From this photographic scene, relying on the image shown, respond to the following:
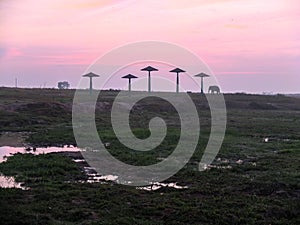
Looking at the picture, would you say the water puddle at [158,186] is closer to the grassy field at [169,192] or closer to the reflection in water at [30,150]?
the grassy field at [169,192]

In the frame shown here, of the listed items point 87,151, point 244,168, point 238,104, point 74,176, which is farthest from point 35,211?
point 238,104

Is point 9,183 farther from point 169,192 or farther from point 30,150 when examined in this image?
point 30,150

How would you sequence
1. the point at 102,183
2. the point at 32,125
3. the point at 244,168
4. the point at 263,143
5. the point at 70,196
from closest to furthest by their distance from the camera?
the point at 70,196 < the point at 102,183 < the point at 244,168 < the point at 263,143 < the point at 32,125

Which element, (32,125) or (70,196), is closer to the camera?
(70,196)

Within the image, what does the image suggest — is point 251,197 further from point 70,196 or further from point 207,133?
point 207,133

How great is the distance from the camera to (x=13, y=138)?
24125mm

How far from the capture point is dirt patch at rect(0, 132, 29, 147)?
858 inches

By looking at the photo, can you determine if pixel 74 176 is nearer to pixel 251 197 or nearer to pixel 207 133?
pixel 251 197

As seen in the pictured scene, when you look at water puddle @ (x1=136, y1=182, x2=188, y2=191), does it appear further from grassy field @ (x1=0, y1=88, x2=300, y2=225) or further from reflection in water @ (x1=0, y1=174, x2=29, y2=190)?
reflection in water @ (x1=0, y1=174, x2=29, y2=190)

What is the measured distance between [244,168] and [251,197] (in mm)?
4346

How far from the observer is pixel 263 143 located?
23938mm

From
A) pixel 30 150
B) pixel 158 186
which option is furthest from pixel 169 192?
pixel 30 150

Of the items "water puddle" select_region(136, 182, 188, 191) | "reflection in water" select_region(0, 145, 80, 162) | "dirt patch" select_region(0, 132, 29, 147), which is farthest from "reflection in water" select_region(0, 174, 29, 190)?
"dirt patch" select_region(0, 132, 29, 147)

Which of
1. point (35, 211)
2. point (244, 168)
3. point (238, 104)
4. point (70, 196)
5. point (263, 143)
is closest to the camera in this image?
point (35, 211)
